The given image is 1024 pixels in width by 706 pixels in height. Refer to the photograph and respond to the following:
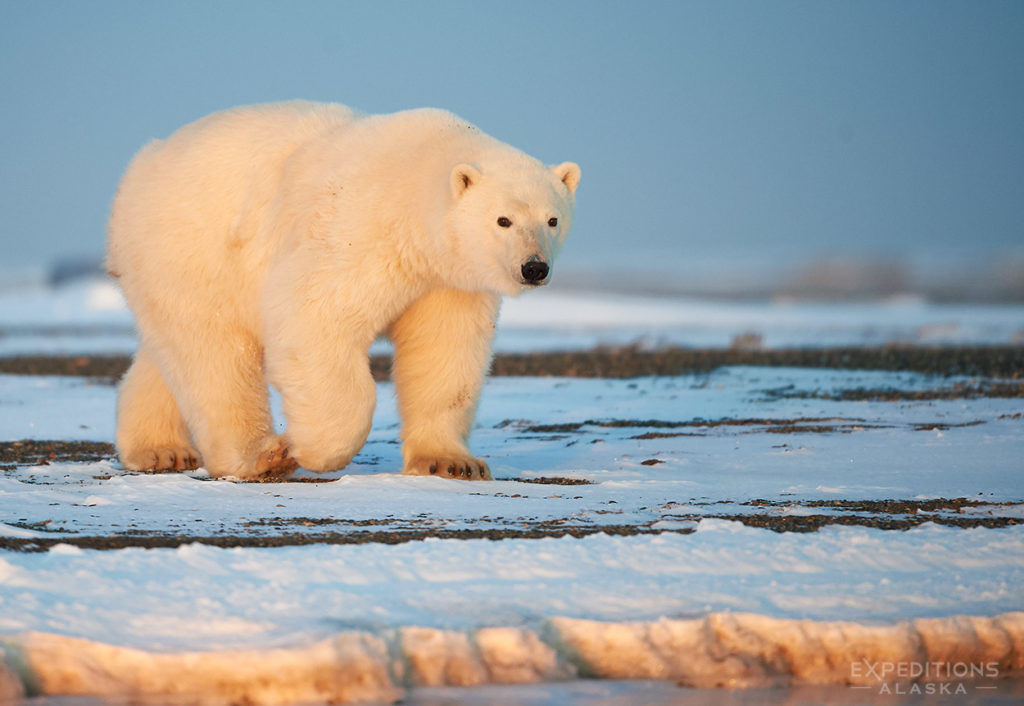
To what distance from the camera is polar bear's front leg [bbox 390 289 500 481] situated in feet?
21.0

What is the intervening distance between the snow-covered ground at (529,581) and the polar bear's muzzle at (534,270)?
925 mm

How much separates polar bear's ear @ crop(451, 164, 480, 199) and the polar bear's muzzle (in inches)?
Answer: 17.8

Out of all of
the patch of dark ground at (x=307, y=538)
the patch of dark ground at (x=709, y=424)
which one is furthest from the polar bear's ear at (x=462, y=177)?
the patch of dark ground at (x=709, y=424)

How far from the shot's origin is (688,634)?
3.62 metres

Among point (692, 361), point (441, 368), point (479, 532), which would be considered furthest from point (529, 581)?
point (692, 361)

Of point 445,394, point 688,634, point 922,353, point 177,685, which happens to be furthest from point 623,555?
point 922,353

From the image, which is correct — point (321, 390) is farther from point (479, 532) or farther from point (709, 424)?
point (709, 424)

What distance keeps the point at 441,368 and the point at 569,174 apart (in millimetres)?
1098

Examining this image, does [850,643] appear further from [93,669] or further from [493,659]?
[93,669]

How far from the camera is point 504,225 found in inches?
231

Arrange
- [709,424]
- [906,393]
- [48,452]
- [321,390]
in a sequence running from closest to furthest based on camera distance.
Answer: [321,390], [48,452], [709,424], [906,393]

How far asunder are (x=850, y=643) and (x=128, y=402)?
4.71m

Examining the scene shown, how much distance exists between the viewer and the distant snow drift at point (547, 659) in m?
3.30

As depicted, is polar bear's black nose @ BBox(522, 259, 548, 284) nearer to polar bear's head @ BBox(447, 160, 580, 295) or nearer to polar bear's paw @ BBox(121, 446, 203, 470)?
polar bear's head @ BBox(447, 160, 580, 295)
